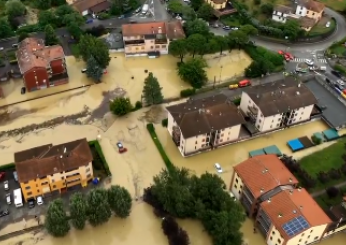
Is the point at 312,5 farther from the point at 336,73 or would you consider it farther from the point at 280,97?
the point at 280,97

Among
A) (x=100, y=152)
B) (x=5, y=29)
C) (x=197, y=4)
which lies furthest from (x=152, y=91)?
(x=5, y=29)

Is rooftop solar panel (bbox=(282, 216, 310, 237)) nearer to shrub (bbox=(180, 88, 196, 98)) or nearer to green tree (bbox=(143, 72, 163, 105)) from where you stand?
green tree (bbox=(143, 72, 163, 105))

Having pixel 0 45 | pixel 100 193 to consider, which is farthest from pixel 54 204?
pixel 0 45

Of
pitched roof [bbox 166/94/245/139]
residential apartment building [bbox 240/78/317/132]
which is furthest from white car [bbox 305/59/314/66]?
pitched roof [bbox 166/94/245/139]

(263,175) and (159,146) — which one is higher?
(263,175)

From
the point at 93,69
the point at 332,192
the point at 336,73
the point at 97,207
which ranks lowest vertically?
the point at 332,192

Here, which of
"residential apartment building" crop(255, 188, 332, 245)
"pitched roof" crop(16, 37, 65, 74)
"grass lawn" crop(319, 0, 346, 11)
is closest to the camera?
"residential apartment building" crop(255, 188, 332, 245)
